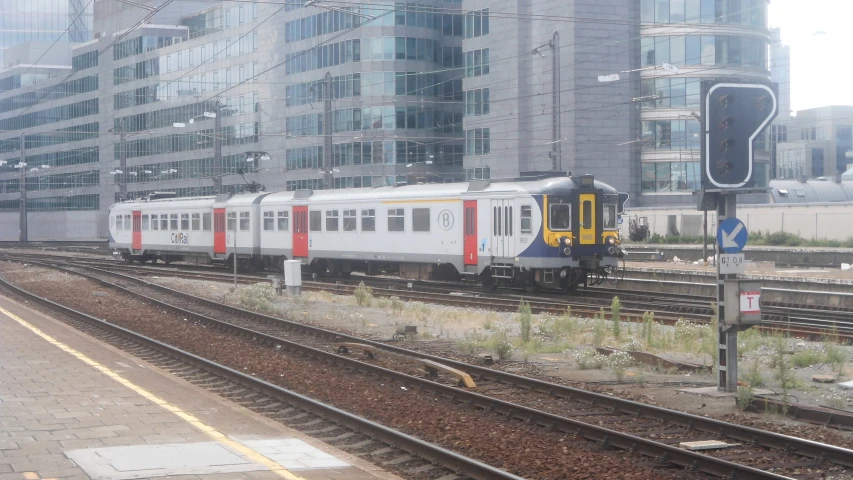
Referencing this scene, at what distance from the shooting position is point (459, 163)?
7050 centimetres

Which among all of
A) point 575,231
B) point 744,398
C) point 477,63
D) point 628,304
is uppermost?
point 477,63

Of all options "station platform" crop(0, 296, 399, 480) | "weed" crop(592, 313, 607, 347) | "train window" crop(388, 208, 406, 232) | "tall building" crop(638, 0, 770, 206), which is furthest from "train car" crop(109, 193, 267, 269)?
"tall building" crop(638, 0, 770, 206)

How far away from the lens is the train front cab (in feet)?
83.3

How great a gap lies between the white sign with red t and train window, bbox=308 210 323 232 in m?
23.3

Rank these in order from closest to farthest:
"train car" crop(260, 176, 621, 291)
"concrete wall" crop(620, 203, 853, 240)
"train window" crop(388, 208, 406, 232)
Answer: "train car" crop(260, 176, 621, 291) < "train window" crop(388, 208, 406, 232) < "concrete wall" crop(620, 203, 853, 240)

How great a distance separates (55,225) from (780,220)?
7781cm

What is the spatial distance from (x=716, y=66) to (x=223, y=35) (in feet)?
125

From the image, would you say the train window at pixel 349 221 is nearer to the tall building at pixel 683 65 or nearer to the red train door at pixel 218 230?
the red train door at pixel 218 230

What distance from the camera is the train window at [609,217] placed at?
26.2m

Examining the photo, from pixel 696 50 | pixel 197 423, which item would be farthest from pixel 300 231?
pixel 696 50

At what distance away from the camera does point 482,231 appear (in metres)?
26.9

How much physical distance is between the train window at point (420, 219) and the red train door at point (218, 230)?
13162mm

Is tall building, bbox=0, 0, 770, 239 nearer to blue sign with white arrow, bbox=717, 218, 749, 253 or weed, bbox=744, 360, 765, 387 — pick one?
weed, bbox=744, 360, 765, 387

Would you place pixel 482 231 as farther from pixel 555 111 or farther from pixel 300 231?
pixel 300 231
